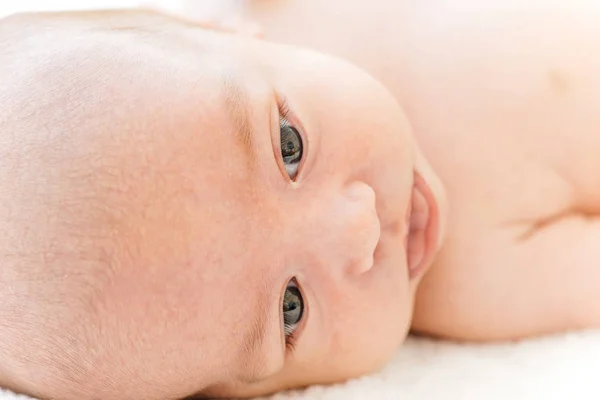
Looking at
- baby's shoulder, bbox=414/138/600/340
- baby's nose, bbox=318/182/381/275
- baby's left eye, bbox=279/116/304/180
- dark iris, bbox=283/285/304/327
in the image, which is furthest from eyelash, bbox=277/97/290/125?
baby's shoulder, bbox=414/138/600/340

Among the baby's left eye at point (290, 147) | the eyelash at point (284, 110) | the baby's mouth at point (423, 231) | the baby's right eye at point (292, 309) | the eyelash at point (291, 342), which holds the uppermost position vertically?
the eyelash at point (284, 110)

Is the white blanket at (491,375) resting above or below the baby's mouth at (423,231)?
below

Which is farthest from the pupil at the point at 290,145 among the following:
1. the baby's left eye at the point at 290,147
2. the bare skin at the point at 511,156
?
the bare skin at the point at 511,156

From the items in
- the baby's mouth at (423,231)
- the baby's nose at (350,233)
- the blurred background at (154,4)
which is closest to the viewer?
the baby's nose at (350,233)

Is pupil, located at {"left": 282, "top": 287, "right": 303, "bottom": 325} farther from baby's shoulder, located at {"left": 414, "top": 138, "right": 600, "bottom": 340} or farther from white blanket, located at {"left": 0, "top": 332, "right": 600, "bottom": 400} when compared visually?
baby's shoulder, located at {"left": 414, "top": 138, "right": 600, "bottom": 340}

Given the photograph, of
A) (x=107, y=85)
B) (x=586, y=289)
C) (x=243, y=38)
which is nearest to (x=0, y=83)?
(x=107, y=85)

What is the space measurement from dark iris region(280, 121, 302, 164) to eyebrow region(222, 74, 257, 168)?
0.08 m

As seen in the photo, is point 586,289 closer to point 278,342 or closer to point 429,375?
point 429,375

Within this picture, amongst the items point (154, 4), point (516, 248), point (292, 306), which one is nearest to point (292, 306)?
point (292, 306)

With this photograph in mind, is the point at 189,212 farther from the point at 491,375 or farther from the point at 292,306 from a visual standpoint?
the point at 491,375

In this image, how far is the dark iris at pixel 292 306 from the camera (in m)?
1.02

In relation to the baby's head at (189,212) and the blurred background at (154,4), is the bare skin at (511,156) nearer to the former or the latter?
the baby's head at (189,212)

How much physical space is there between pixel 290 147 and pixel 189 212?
8.0 inches

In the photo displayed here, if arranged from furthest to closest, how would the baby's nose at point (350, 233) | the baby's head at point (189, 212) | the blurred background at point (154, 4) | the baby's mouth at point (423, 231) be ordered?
1. the blurred background at point (154, 4)
2. the baby's mouth at point (423, 231)
3. the baby's nose at point (350, 233)
4. the baby's head at point (189, 212)
